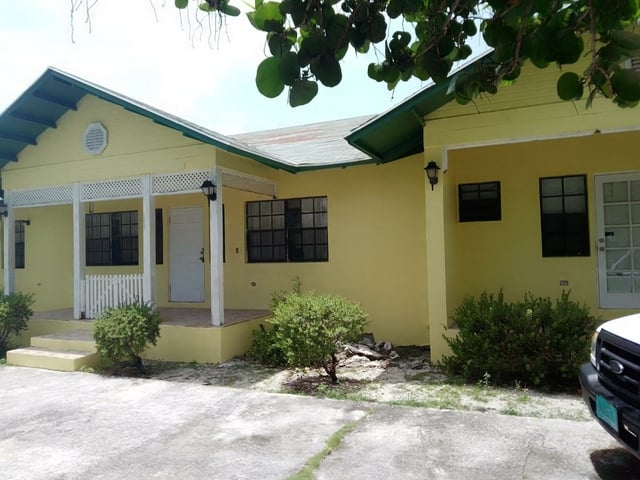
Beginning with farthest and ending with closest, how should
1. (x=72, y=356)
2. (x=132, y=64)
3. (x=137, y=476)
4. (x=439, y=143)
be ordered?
(x=72, y=356)
(x=439, y=143)
(x=137, y=476)
(x=132, y=64)

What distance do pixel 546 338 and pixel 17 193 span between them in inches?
386

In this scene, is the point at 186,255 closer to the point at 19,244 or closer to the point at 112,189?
the point at 112,189

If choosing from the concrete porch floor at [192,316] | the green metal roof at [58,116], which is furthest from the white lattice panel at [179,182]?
the concrete porch floor at [192,316]

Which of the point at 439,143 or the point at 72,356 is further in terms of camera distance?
the point at 72,356

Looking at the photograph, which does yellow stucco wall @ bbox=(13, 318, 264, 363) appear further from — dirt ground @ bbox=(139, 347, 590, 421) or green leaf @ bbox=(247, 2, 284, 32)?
green leaf @ bbox=(247, 2, 284, 32)

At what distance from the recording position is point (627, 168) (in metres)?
7.18

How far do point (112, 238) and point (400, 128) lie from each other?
285 inches

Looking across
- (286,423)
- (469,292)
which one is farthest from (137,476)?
(469,292)

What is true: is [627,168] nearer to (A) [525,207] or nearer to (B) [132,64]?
(A) [525,207]

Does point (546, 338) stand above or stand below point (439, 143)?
below

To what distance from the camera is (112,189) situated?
853 centimetres

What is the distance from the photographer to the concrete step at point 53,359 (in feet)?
23.8

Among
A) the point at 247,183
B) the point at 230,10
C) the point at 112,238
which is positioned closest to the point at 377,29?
the point at 230,10

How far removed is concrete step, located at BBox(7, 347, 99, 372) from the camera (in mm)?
7258
